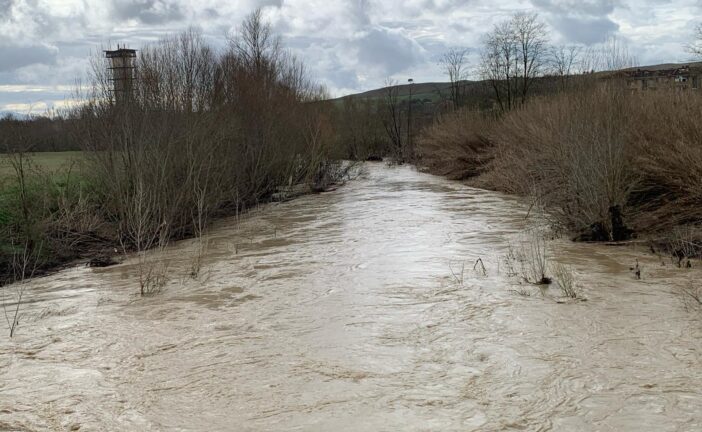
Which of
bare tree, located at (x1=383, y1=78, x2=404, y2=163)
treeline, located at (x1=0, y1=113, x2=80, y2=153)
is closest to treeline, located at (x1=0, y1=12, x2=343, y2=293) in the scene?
treeline, located at (x1=0, y1=113, x2=80, y2=153)

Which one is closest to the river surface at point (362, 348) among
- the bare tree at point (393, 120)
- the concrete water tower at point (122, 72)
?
the concrete water tower at point (122, 72)

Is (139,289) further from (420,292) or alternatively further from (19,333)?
(420,292)

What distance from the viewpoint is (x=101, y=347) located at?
311 inches

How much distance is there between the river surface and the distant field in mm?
2586

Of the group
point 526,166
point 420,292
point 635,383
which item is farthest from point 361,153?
point 635,383

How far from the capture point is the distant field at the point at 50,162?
13.9 meters

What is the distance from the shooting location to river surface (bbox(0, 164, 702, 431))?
5.79m

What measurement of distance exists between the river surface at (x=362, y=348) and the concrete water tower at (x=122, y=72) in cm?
478

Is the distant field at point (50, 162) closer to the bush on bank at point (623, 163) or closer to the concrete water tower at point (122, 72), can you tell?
the concrete water tower at point (122, 72)

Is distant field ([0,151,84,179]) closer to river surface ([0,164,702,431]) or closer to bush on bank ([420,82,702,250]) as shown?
river surface ([0,164,702,431])

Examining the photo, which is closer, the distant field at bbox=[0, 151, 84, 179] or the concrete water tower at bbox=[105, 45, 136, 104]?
the distant field at bbox=[0, 151, 84, 179]

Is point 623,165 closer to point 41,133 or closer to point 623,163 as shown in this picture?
point 623,163

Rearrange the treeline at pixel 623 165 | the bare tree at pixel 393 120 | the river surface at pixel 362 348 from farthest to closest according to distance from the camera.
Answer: the bare tree at pixel 393 120, the treeline at pixel 623 165, the river surface at pixel 362 348

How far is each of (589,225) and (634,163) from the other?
1.86m
